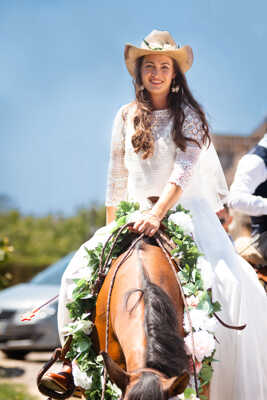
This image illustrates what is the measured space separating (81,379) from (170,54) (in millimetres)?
2305

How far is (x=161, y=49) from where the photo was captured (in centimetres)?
351

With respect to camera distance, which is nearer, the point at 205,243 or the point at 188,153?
the point at 205,243

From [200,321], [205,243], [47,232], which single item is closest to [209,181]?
[205,243]

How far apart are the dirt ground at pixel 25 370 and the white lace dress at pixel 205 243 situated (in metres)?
3.59

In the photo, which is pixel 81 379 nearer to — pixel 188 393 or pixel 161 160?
pixel 188 393

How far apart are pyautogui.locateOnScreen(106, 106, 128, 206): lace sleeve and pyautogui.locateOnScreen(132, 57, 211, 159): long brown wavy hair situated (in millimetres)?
194

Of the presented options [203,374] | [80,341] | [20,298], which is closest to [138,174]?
[80,341]

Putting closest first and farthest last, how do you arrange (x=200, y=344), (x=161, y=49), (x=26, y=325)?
(x=200, y=344), (x=161, y=49), (x=26, y=325)

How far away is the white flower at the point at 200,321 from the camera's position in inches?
101

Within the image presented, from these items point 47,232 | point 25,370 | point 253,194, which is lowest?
point 47,232

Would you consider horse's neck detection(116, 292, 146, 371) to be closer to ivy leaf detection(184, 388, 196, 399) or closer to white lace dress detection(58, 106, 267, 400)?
ivy leaf detection(184, 388, 196, 399)

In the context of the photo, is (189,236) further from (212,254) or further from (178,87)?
(178,87)

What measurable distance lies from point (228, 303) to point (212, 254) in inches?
13.7

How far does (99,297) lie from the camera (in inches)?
113
